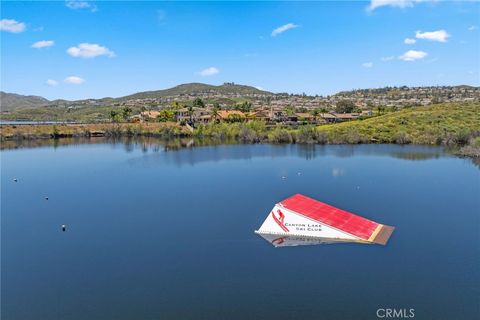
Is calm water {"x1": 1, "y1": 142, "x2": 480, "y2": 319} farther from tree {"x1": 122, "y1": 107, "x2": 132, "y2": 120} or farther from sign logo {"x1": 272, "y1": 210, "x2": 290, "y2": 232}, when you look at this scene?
tree {"x1": 122, "y1": 107, "x2": 132, "y2": 120}

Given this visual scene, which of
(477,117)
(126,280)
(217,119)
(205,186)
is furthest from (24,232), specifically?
(477,117)

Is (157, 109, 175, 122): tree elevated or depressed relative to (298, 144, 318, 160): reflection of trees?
elevated

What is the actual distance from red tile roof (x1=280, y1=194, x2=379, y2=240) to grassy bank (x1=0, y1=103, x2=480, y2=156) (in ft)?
264

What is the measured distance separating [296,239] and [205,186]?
89.9 ft

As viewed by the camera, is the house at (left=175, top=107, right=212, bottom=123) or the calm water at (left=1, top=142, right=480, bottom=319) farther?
the house at (left=175, top=107, right=212, bottom=123)

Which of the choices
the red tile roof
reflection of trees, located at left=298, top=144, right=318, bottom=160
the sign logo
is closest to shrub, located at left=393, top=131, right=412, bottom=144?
reflection of trees, located at left=298, top=144, right=318, bottom=160

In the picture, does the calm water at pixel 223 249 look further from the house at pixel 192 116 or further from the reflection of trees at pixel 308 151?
the house at pixel 192 116

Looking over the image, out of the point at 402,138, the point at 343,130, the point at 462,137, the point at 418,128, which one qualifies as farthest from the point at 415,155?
the point at 418,128

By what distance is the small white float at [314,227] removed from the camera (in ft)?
127

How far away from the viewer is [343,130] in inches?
5172

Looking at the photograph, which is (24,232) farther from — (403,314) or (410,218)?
(410,218)

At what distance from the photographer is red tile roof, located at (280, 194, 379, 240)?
1551 inches

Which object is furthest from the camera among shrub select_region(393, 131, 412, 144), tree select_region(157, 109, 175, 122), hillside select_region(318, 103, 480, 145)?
tree select_region(157, 109, 175, 122)

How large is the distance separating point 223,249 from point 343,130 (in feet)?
335
